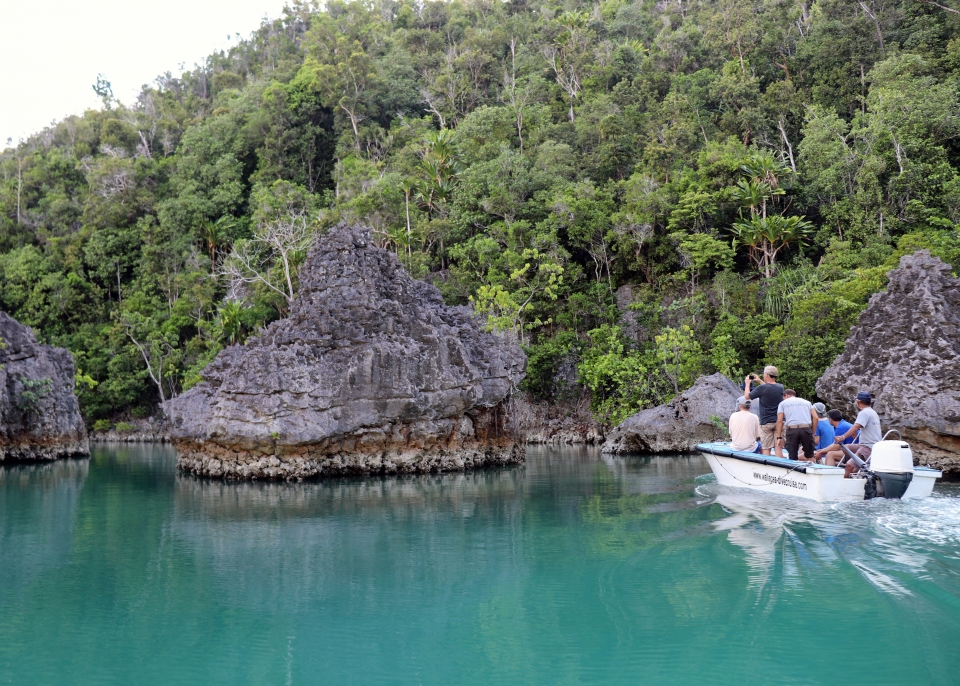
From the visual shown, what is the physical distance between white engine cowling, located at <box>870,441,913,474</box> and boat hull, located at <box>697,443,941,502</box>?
0.40 meters

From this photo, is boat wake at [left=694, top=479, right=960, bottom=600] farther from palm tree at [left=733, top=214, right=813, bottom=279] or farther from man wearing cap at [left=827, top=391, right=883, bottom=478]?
palm tree at [left=733, top=214, right=813, bottom=279]

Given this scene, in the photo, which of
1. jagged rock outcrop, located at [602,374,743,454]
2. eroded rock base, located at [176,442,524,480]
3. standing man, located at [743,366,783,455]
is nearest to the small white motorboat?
standing man, located at [743,366,783,455]

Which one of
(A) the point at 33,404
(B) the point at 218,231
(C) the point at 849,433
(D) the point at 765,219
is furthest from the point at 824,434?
(B) the point at 218,231

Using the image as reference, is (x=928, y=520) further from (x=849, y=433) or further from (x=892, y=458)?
(x=849, y=433)

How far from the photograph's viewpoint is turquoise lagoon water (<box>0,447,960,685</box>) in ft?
20.0

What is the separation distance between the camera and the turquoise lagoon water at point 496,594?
6105 mm

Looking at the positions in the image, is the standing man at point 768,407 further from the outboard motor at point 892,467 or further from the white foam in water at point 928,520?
the white foam in water at point 928,520

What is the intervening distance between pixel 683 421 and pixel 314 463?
45.8 feet

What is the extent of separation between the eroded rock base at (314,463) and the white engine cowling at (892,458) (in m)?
14.8

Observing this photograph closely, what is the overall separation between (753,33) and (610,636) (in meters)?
45.6

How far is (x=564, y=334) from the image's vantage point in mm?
37750

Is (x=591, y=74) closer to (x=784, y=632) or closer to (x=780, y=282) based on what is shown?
(x=780, y=282)

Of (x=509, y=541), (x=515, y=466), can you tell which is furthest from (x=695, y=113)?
(x=509, y=541)

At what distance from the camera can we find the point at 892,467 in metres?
11.7
